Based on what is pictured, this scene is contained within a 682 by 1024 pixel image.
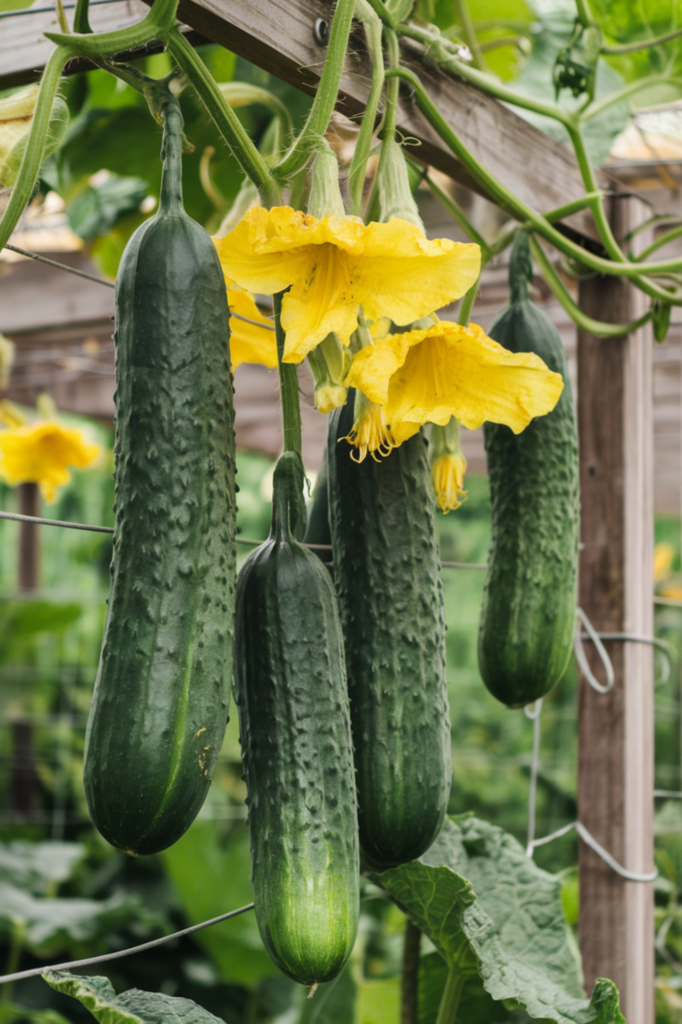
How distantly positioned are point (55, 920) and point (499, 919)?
159 centimetres

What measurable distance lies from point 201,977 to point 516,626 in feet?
5.90

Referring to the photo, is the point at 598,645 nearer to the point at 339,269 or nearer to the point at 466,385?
the point at 466,385

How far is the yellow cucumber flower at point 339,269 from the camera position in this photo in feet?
1.94

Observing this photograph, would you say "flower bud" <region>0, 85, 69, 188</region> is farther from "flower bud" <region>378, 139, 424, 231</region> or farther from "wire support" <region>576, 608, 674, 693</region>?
"wire support" <region>576, 608, 674, 693</region>

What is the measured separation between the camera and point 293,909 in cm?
63

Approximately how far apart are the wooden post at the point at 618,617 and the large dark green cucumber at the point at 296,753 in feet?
2.45

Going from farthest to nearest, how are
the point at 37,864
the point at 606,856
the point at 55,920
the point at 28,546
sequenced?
the point at 28,546 < the point at 37,864 < the point at 55,920 < the point at 606,856

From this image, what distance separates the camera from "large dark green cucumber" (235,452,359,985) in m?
0.63

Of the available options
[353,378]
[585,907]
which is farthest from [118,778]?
[585,907]

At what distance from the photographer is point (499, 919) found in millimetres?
1146

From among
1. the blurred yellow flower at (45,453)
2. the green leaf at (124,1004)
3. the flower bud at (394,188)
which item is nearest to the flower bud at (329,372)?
the flower bud at (394,188)

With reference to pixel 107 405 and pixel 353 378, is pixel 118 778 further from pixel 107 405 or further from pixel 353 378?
pixel 107 405

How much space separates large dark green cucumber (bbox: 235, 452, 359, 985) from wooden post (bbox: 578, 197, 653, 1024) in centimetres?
75

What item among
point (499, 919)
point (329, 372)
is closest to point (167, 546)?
point (329, 372)
